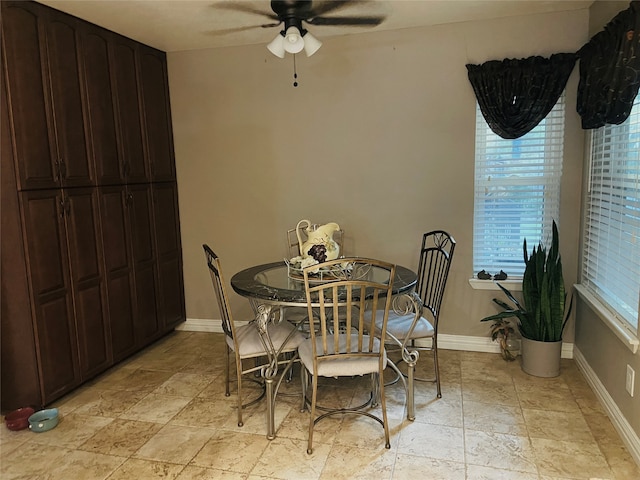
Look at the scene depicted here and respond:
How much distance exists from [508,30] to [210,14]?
6.45ft

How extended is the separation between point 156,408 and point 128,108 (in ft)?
6.77

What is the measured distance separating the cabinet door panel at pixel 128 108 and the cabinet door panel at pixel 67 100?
362 millimetres

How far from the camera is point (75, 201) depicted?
2902 mm

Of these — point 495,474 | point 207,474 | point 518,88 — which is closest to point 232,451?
point 207,474

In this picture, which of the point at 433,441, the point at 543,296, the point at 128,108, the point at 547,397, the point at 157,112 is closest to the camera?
the point at 433,441

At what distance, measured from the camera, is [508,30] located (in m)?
3.20

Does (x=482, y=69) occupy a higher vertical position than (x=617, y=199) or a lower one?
higher

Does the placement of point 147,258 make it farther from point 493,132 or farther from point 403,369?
point 493,132

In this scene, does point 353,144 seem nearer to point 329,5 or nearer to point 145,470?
point 329,5

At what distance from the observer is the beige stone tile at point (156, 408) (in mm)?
2688

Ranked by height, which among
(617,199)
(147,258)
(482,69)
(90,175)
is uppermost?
(482,69)

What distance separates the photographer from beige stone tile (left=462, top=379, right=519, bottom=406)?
2.79 meters

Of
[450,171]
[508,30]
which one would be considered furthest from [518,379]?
[508,30]

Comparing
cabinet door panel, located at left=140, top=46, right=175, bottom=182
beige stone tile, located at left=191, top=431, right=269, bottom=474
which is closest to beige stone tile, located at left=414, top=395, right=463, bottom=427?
beige stone tile, located at left=191, top=431, right=269, bottom=474
